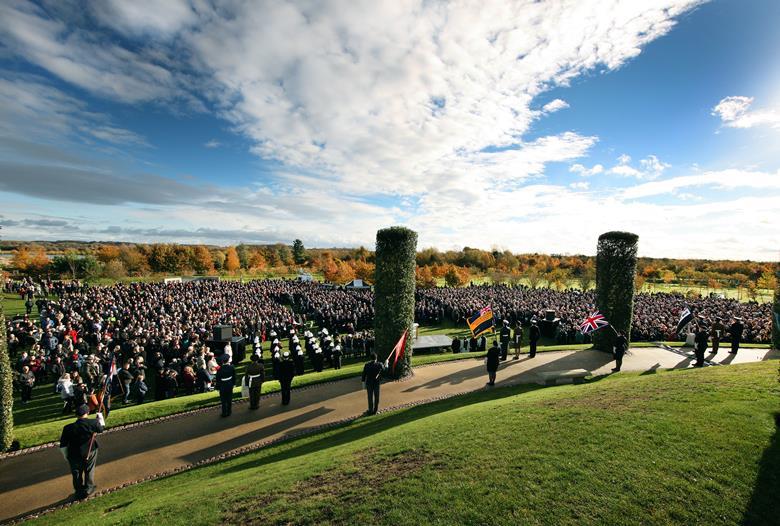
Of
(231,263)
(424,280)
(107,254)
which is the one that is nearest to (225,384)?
(424,280)

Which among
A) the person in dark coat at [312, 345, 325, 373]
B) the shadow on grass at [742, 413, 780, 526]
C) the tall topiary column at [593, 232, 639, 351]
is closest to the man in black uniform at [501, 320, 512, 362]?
the tall topiary column at [593, 232, 639, 351]

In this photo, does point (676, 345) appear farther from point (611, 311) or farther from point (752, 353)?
point (611, 311)

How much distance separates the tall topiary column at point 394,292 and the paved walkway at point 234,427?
1.56m

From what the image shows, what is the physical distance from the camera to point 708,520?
434 cm

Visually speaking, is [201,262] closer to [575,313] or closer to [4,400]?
[575,313]

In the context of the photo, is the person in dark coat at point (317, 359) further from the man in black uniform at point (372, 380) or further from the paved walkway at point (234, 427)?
the man in black uniform at point (372, 380)

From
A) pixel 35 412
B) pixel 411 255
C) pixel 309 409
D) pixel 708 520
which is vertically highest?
pixel 411 255

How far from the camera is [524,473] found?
5.43m

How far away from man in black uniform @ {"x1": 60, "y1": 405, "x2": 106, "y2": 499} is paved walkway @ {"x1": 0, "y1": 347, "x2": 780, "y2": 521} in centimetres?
50

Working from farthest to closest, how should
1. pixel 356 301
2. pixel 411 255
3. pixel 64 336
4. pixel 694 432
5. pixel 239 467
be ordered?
pixel 356 301
pixel 64 336
pixel 411 255
pixel 239 467
pixel 694 432

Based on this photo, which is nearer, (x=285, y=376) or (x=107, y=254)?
(x=285, y=376)

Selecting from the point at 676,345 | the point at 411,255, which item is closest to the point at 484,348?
the point at 411,255

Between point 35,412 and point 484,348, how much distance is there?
20091 millimetres

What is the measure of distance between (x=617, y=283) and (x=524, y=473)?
14709 mm
